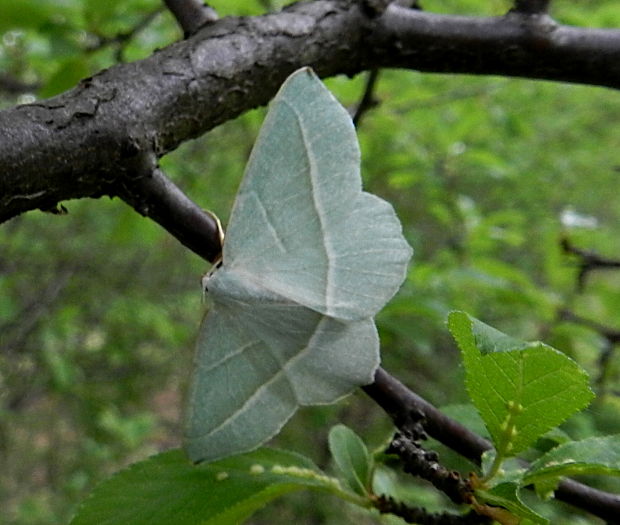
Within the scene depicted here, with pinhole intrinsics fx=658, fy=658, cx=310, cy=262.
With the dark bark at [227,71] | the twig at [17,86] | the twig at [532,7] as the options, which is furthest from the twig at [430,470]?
the twig at [17,86]

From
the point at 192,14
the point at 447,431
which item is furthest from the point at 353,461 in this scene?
the point at 192,14

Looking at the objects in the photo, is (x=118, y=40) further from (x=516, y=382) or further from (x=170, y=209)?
(x=516, y=382)

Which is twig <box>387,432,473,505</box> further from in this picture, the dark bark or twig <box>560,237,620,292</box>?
twig <box>560,237,620,292</box>

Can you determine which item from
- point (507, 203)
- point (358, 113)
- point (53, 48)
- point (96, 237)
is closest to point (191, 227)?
point (358, 113)

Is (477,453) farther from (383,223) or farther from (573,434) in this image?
(573,434)

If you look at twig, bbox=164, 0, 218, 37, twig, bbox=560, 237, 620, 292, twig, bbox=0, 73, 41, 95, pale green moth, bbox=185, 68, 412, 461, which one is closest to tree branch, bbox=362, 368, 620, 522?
pale green moth, bbox=185, 68, 412, 461
